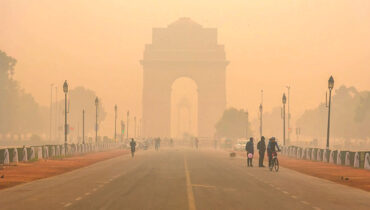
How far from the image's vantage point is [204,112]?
627ft

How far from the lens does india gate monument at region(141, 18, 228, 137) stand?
186m

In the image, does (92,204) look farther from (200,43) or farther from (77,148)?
(200,43)

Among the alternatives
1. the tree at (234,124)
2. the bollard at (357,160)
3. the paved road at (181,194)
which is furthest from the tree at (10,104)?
the paved road at (181,194)

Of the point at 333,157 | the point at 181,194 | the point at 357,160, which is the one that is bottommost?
the point at 333,157

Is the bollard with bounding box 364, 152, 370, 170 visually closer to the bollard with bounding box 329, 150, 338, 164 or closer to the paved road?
the bollard with bounding box 329, 150, 338, 164

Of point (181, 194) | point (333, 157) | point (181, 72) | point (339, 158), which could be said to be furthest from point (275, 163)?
point (181, 72)

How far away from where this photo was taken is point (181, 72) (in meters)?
189

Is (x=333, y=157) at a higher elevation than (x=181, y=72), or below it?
below

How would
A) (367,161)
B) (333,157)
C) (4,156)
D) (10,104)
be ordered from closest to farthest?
(367,161), (4,156), (333,157), (10,104)

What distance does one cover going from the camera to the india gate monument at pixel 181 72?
612ft

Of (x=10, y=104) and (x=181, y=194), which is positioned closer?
(x=181, y=194)

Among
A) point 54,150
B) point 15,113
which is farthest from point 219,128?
A: point 54,150

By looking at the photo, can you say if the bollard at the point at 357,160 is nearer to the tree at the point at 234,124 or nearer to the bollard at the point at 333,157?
the bollard at the point at 333,157

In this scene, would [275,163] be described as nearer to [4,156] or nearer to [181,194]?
[4,156]
